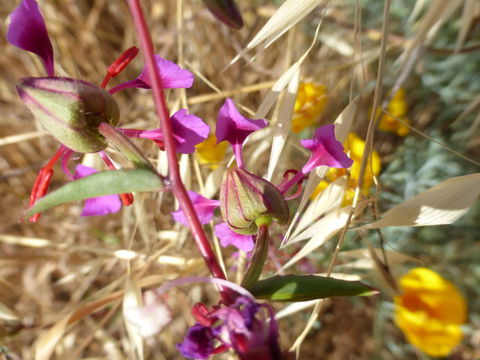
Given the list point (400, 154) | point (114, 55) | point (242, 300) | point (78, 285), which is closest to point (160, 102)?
point (242, 300)

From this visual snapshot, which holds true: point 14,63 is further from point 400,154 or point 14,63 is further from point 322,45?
point 400,154

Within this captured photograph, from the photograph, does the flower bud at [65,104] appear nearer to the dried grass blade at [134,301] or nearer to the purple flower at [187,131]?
the purple flower at [187,131]

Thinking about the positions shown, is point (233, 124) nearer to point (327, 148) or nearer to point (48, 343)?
point (327, 148)

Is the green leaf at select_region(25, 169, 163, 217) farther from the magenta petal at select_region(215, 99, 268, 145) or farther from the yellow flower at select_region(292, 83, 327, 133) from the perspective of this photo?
the yellow flower at select_region(292, 83, 327, 133)

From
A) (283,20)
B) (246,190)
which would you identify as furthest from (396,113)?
(246,190)

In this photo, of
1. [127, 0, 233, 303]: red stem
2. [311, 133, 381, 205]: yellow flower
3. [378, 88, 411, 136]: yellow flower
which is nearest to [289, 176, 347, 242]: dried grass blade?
[311, 133, 381, 205]: yellow flower
